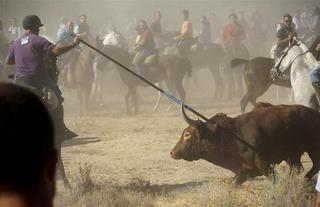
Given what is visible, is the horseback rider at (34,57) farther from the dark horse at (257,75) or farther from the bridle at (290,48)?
the dark horse at (257,75)

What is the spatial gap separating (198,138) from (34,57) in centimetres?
222

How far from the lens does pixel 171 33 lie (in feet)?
62.0

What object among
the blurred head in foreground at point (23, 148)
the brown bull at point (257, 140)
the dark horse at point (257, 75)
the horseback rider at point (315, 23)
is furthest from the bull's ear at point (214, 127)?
the horseback rider at point (315, 23)

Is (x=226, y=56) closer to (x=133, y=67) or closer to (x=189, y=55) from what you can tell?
(x=189, y=55)

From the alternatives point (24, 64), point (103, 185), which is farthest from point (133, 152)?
point (24, 64)

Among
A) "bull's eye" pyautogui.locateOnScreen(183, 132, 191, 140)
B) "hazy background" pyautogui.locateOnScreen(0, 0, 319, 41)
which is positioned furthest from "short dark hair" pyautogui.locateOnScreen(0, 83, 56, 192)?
"hazy background" pyautogui.locateOnScreen(0, 0, 319, 41)

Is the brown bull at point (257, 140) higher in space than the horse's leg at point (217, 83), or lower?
lower

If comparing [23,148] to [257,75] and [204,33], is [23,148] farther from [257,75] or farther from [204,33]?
[204,33]

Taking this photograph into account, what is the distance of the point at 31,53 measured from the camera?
6672mm

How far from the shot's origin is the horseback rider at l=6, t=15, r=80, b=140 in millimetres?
6609

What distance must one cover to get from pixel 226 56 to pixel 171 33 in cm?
205

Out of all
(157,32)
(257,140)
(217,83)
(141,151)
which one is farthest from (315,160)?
(157,32)

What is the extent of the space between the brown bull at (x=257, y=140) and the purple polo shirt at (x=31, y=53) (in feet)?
6.19

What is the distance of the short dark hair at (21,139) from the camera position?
4.41 feet
